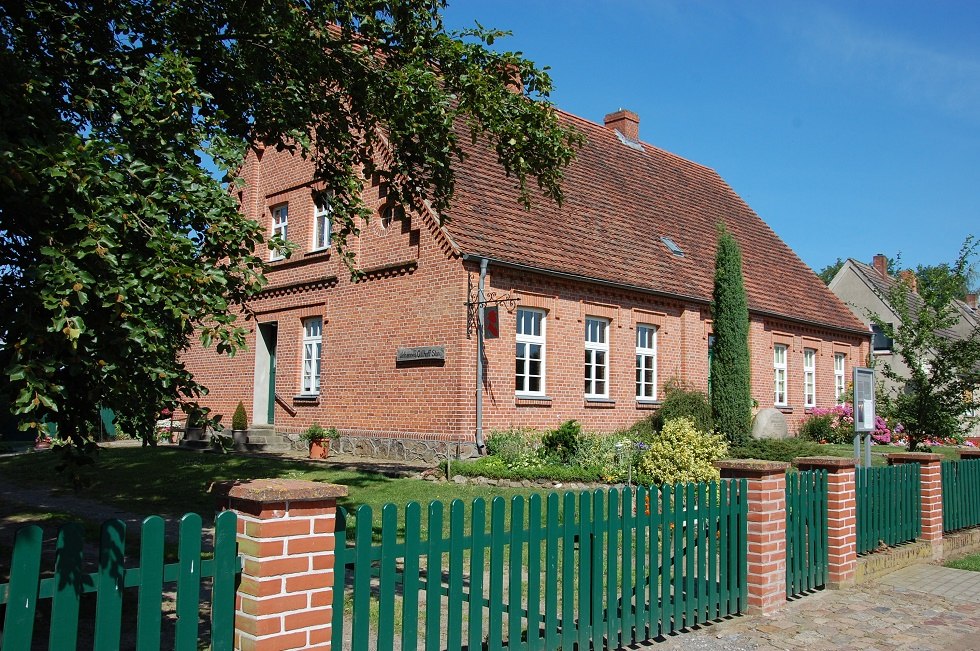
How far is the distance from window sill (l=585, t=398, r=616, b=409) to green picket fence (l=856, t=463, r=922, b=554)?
341 inches

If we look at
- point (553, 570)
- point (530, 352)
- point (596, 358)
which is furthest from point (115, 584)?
point (596, 358)

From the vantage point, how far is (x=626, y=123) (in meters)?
27.1

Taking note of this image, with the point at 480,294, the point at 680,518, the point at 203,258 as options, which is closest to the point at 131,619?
the point at 203,258

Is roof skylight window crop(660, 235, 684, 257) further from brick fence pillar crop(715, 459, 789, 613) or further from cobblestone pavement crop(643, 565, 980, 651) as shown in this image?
brick fence pillar crop(715, 459, 789, 613)

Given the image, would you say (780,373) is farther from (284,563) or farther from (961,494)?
(284,563)

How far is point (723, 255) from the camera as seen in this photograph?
61.9 feet

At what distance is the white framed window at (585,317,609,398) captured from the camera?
716 inches

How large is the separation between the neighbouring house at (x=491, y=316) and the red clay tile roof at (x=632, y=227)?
2.8 inches

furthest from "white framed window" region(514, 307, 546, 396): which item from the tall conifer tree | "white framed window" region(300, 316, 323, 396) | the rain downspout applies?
"white framed window" region(300, 316, 323, 396)

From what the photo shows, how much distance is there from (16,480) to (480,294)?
9033 millimetres

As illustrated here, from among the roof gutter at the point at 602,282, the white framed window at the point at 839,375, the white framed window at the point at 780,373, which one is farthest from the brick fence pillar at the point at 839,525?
the white framed window at the point at 839,375

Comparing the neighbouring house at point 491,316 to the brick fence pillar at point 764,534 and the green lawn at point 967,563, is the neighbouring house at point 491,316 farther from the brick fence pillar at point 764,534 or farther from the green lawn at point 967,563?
the brick fence pillar at point 764,534

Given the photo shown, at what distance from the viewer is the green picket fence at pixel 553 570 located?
4.16 meters

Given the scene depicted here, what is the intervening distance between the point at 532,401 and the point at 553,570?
37.5 ft
